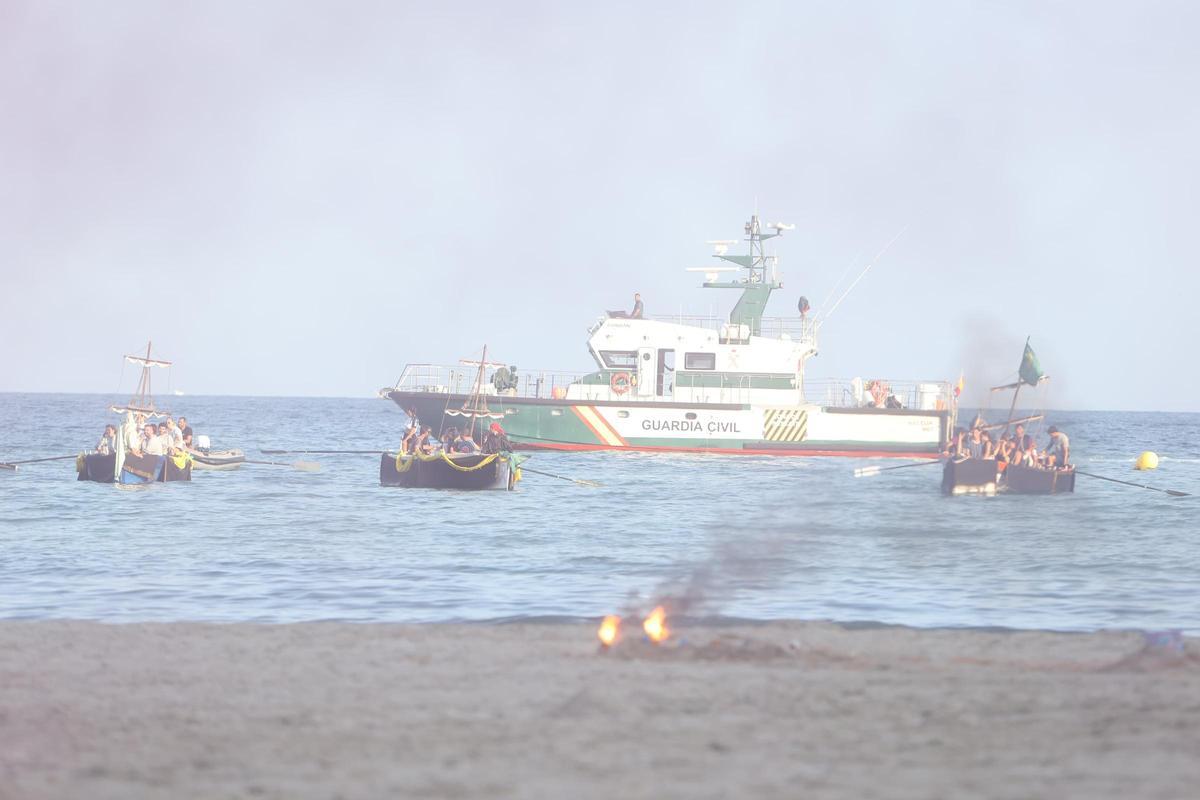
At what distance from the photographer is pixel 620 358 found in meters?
45.1

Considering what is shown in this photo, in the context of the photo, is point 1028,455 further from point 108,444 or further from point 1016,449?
point 108,444

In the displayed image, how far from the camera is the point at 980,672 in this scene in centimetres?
962

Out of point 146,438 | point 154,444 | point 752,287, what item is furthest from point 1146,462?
point 146,438

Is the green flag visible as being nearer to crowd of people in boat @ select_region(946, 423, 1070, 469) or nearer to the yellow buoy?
crowd of people in boat @ select_region(946, 423, 1070, 469)

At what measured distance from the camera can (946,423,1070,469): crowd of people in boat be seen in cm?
3195

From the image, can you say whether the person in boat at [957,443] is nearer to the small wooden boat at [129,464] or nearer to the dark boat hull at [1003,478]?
the dark boat hull at [1003,478]

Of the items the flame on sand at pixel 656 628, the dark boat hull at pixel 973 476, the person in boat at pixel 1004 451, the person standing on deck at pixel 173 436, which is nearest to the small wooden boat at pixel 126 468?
the person standing on deck at pixel 173 436

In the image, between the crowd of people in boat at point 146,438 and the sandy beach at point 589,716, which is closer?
the sandy beach at point 589,716

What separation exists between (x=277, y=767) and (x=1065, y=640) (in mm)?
7679

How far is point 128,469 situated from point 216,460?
20.0 feet

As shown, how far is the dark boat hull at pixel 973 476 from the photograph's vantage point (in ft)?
103

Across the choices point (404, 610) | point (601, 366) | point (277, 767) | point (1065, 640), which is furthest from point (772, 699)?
point (601, 366)

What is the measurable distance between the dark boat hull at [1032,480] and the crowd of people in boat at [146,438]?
2204 centimetres

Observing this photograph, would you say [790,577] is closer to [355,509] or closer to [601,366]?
[355,509]
